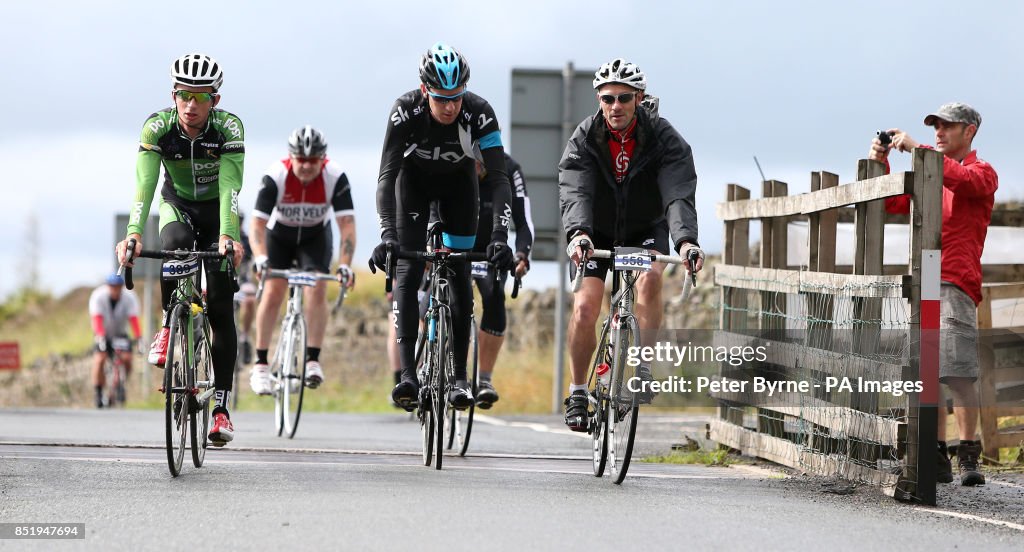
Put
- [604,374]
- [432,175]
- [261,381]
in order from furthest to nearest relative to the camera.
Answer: [261,381] → [432,175] → [604,374]

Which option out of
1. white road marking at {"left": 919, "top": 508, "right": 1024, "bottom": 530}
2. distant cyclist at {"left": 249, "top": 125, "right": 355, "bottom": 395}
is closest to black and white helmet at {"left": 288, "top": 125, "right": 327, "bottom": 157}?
distant cyclist at {"left": 249, "top": 125, "right": 355, "bottom": 395}

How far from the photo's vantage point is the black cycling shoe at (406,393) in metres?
9.43

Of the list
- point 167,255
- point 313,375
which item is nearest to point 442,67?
point 167,255

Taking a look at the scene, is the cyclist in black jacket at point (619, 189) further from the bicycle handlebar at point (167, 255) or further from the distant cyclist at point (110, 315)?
the distant cyclist at point (110, 315)

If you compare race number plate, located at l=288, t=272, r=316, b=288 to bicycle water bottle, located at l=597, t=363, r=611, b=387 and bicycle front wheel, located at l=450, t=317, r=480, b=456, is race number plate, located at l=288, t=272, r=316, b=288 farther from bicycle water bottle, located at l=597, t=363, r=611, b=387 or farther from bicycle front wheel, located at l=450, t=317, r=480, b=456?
bicycle water bottle, located at l=597, t=363, r=611, b=387

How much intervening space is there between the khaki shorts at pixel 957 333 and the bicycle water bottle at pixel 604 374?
86.9 inches

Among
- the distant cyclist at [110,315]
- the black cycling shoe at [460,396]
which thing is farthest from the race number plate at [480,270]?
the distant cyclist at [110,315]

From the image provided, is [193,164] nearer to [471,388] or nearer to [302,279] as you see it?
[471,388]

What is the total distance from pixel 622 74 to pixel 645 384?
1833mm

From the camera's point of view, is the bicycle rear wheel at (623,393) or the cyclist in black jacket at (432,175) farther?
the cyclist in black jacket at (432,175)

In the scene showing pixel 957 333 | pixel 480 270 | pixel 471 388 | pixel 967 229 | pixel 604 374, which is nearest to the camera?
pixel 604 374

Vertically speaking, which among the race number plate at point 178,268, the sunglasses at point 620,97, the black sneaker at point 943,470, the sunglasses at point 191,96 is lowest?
the black sneaker at point 943,470

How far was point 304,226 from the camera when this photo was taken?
45.1ft

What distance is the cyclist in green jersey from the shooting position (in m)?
9.12
